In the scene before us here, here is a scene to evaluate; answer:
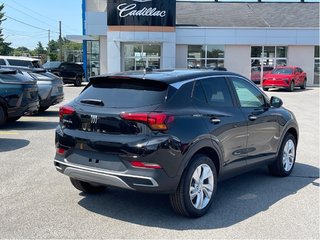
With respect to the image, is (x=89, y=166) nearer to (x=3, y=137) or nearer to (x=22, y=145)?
(x=22, y=145)

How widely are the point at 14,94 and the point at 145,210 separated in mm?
6969

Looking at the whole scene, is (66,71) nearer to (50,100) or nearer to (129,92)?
(50,100)

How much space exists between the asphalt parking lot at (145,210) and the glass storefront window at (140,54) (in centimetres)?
2748

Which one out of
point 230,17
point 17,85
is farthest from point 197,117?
point 230,17

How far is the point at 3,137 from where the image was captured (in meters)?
9.95

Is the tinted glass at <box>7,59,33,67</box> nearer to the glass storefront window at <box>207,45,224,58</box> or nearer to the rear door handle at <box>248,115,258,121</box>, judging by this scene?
the rear door handle at <box>248,115,258,121</box>

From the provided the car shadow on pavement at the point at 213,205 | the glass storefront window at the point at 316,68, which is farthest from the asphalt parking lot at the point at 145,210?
the glass storefront window at the point at 316,68

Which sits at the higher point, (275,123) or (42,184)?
(275,123)

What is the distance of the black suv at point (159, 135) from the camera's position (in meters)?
4.61

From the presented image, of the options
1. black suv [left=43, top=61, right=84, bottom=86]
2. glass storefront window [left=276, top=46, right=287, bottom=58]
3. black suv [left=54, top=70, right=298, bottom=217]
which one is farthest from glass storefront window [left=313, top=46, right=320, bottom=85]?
black suv [left=54, top=70, right=298, bottom=217]

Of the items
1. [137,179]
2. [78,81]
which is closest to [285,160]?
[137,179]

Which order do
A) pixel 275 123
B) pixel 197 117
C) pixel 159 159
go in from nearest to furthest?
pixel 159 159
pixel 197 117
pixel 275 123

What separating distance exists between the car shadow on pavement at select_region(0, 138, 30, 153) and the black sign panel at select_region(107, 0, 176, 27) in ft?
80.5

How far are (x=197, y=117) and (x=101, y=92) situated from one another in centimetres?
119
